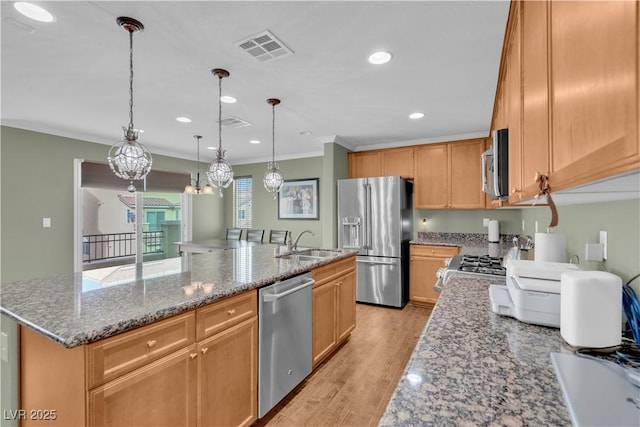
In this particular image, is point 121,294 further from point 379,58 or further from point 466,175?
point 466,175

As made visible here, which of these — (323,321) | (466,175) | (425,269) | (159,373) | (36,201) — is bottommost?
(323,321)

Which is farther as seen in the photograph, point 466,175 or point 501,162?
point 466,175

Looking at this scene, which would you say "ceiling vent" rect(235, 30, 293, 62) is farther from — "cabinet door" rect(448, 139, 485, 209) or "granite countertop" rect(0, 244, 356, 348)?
"cabinet door" rect(448, 139, 485, 209)

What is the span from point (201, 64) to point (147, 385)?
6.93 ft

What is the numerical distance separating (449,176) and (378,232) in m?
1.34

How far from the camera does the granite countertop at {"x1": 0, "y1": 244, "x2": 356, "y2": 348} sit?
3.58 ft

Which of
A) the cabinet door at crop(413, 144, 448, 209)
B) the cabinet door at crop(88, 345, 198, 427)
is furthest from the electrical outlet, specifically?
the cabinet door at crop(413, 144, 448, 209)

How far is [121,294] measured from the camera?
4.79 feet

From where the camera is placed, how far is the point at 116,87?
264 cm

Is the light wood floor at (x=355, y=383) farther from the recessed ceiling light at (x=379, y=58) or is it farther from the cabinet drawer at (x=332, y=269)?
the recessed ceiling light at (x=379, y=58)

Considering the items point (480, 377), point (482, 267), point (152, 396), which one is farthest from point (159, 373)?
point (482, 267)

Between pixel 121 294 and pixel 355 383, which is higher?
pixel 121 294

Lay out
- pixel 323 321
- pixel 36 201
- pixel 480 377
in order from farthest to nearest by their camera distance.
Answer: pixel 36 201, pixel 323 321, pixel 480 377

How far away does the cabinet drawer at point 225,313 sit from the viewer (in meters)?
1.44
